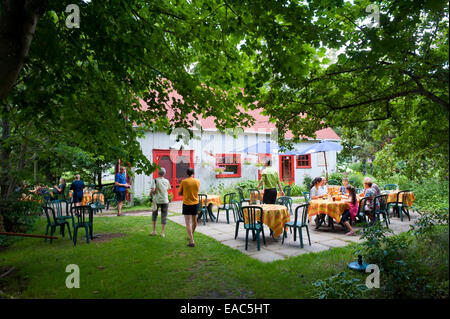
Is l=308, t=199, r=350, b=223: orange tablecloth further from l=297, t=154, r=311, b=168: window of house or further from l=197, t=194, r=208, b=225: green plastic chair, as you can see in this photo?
l=297, t=154, r=311, b=168: window of house

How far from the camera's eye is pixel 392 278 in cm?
315

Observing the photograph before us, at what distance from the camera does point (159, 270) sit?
4.56 m

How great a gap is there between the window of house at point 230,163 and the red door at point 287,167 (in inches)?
130

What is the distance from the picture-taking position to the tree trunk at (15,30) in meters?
2.84

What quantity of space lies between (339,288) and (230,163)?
12.0m

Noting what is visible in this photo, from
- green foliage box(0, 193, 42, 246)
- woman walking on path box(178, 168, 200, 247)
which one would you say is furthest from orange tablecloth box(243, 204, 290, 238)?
green foliage box(0, 193, 42, 246)

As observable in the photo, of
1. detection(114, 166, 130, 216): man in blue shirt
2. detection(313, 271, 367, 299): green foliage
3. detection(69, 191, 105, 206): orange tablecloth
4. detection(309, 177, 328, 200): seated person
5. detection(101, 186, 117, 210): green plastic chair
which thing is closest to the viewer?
detection(313, 271, 367, 299): green foliage

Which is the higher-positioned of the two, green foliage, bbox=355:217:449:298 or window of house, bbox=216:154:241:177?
window of house, bbox=216:154:241:177

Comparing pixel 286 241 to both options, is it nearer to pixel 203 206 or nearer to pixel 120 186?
pixel 203 206

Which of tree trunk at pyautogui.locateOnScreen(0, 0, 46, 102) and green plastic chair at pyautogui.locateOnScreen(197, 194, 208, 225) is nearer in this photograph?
tree trunk at pyautogui.locateOnScreen(0, 0, 46, 102)

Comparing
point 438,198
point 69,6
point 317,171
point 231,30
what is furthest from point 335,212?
point 317,171

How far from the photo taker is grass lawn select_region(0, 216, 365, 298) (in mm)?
3754

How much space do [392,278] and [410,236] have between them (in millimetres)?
731

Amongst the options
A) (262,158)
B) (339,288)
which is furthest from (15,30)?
(262,158)
